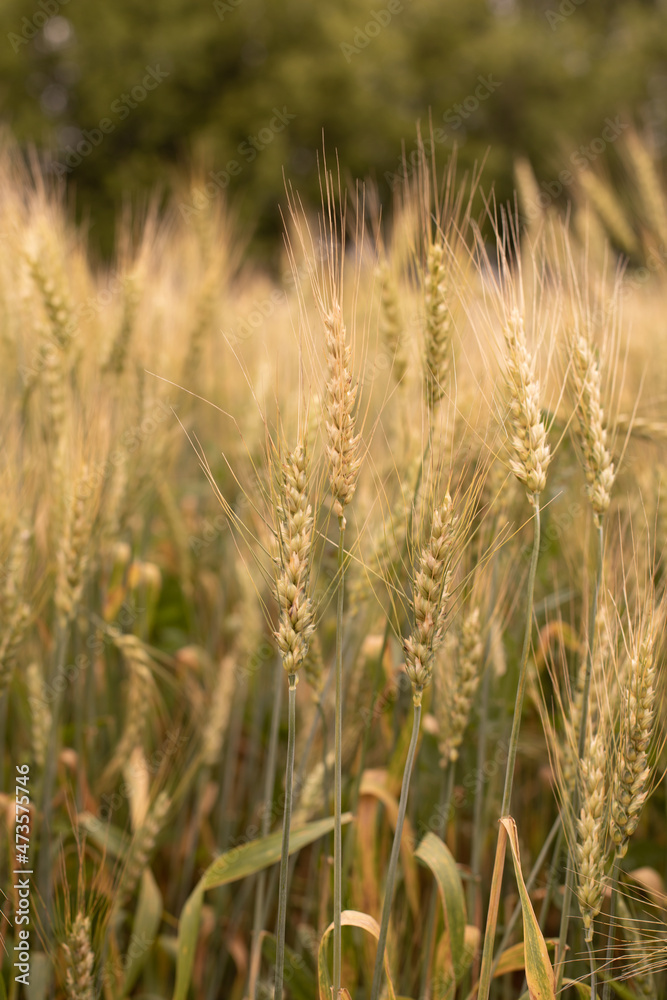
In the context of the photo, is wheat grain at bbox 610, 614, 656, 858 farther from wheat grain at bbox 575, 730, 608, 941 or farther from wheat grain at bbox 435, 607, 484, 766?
wheat grain at bbox 435, 607, 484, 766

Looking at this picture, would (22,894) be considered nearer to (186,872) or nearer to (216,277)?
(186,872)

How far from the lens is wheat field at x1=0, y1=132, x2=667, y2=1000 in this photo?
82 centimetres

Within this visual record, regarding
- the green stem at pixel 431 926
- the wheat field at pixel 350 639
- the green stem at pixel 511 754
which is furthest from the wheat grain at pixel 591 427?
the green stem at pixel 431 926

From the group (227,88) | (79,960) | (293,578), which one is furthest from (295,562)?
(227,88)

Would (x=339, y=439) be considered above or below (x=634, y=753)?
above

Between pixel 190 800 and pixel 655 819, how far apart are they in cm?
99

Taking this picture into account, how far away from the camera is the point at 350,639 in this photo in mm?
1245

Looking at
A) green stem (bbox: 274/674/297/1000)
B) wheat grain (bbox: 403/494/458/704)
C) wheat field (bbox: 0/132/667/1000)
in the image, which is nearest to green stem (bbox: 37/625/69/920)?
wheat field (bbox: 0/132/667/1000)

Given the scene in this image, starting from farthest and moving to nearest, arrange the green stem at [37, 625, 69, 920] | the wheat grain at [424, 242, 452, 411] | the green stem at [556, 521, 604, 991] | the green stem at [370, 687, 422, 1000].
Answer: the green stem at [37, 625, 69, 920] → the wheat grain at [424, 242, 452, 411] → the green stem at [556, 521, 604, 991] → the green stem at [370, 687, 422, 1000]

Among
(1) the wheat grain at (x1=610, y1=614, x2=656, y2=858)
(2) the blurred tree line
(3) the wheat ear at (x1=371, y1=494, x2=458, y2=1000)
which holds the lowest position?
(1) the wheat grain at (x1=610, y1=614, x2=656, y2=858)

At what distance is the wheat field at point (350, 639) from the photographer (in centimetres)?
82

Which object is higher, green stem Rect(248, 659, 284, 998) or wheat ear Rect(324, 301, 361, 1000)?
wheat ear Rect(324, 301, 361, 1000)

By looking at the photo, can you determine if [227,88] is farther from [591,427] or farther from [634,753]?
[634,753]

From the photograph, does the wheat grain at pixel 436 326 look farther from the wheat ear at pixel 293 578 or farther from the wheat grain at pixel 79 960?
the wheat grain at pixel 79 960
